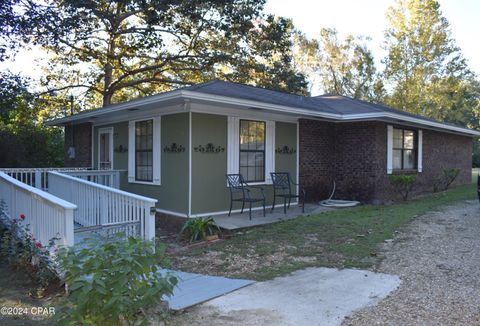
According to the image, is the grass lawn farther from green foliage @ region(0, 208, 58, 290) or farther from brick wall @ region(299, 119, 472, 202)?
brick wall @ region(299, 119, 472, 202)

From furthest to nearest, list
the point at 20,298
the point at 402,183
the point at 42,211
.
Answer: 1. the point at 402,183
2. the point at 42,211
3. the point at 20,298

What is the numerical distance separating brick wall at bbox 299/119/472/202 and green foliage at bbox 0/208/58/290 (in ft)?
22.6

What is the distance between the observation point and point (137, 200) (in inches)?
221

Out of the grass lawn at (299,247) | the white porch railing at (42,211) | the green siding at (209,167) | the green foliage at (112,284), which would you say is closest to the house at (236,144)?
the green siding at (209,167)

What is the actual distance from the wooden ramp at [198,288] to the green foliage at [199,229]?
2.05 m

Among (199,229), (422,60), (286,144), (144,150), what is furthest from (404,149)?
(422,60)

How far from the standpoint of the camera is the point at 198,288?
14.3 feet

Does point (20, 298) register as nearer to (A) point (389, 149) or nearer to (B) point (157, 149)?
(B) point (157, 149)

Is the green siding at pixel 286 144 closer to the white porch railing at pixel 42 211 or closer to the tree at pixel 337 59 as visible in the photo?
the white porch railing at pixel 42 211

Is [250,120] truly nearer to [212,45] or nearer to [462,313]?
[462,313]

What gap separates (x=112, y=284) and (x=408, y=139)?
1183cm

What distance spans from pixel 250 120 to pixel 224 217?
7.86 ft

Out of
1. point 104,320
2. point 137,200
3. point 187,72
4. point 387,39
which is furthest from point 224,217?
point 387,39

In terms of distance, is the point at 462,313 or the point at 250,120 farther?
the point at 250,120
